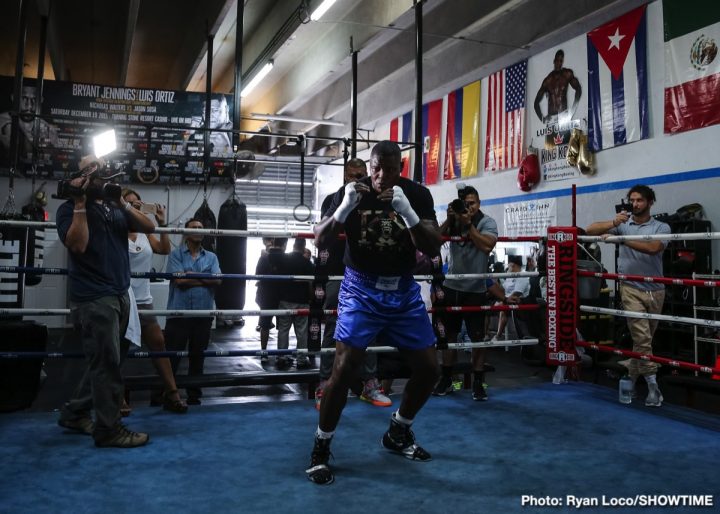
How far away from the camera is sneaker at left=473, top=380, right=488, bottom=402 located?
381 centimetres

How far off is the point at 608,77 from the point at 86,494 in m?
7.45

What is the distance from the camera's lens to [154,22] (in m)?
9.59

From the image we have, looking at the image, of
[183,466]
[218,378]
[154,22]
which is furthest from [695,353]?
[154,22]

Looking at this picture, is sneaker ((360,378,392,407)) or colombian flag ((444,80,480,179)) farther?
colombian flag ((444,80,480,179))

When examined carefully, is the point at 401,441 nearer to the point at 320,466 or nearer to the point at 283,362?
the point at 320,466

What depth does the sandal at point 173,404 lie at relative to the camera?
11.2 feet

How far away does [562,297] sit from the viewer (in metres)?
4.11

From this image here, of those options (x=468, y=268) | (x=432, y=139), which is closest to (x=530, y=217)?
(x=432, y=139)

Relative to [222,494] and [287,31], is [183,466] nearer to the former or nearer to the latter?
[222,494]

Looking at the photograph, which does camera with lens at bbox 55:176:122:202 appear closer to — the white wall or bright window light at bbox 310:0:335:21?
bright window light at bbox 310:0:335:21

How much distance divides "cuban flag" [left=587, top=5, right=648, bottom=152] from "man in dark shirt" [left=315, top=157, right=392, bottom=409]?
4.82 meters

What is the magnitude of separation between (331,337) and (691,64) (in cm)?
520

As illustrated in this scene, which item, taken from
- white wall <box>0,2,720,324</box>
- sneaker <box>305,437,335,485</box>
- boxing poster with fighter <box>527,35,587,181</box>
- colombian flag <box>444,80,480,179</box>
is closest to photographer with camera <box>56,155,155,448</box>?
sneaker <box>305,437,335,485</box>

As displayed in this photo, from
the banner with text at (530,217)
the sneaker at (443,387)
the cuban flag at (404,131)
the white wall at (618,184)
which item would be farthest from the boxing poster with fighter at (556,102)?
the sneaker at (443,387)
